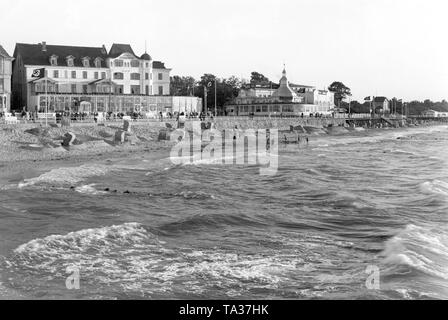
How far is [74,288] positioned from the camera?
12.0 metres

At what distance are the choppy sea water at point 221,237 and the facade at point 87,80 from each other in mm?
48021

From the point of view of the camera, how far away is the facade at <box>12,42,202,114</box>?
76.8 m

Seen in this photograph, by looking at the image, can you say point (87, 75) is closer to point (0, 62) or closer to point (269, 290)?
point (0, 62)

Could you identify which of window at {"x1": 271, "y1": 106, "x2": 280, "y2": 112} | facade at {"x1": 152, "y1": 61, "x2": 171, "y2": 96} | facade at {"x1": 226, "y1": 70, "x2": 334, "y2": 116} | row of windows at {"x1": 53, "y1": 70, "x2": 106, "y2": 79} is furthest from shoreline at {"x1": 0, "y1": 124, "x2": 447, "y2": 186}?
window at {"x1": 271, "y1": 106, "x2": 280, "y2": 112}

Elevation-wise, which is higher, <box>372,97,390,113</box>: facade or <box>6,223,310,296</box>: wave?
<box>372,97,390,113</box>: facade

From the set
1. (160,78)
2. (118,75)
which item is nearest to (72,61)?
(118,75)

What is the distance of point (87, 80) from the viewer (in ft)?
272

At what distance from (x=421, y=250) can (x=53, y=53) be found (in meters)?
74.8

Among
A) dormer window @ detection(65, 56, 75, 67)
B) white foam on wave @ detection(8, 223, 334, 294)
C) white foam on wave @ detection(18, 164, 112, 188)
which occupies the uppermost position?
dormer window @ detection(65, 56, 75, 67)

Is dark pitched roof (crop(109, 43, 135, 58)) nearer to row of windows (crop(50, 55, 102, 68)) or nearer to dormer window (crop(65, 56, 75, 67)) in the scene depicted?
row of windows (crop(50, 55, 102, 68))

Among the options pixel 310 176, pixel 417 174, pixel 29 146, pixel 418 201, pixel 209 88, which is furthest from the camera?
pixel 209 88

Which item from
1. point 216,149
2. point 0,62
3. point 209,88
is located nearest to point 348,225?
point 216,149

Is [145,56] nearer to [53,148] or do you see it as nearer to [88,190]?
[53,148]
